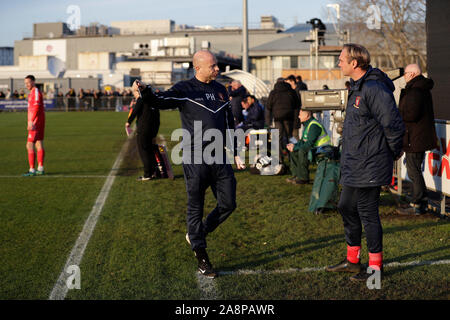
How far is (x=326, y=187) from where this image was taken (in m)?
8.20

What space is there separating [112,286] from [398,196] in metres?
5.45

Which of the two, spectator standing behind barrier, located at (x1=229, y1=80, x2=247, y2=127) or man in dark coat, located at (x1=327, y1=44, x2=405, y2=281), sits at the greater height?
spectator standing behind barrier, located at (x1=229, y1=80, x2=247, y2=127)

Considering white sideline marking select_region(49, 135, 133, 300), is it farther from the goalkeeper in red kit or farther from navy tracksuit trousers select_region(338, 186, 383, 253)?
navy tracksuit trousers select_region(338, 186, 383, 253)

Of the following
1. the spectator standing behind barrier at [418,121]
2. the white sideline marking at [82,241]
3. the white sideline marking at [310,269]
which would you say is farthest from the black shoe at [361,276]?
the spectator standing behind barrier at [418,121]

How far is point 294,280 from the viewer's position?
5.24 meters

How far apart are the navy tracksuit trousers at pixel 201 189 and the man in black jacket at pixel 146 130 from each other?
5.58 m

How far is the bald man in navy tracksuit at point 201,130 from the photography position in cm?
548

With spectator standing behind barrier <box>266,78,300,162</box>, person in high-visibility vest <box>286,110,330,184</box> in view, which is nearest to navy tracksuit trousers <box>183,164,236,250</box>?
person in high-visibility vest <box>286,110,330,184</box>

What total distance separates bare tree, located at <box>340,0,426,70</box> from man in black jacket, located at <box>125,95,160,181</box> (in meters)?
26.5

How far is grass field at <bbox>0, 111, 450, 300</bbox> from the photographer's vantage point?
504cm

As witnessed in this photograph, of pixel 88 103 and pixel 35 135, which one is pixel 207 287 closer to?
pixel 35 135

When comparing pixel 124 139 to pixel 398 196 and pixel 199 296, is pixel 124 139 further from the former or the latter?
pixel 199 296

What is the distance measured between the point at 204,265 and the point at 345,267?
1.30m
